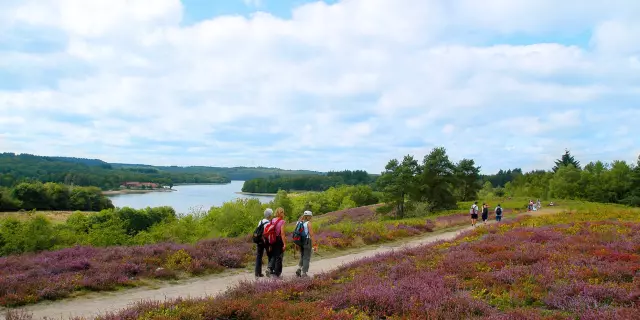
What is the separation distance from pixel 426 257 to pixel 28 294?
37.8 ft

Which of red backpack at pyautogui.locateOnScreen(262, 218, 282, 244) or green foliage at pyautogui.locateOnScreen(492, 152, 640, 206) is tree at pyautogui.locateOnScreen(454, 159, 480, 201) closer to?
green foliage at pyautogui.locateOnScreen(492, 152, 640, 206)

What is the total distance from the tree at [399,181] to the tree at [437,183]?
4.19 feet

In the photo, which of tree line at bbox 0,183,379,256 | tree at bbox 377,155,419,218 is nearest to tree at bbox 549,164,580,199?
tree at bbox 377,155,419,218

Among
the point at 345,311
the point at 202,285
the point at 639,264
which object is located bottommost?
the point at 202,285

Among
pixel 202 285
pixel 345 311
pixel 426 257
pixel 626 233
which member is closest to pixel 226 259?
pixel 202 285

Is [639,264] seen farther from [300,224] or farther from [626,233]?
[300,224]

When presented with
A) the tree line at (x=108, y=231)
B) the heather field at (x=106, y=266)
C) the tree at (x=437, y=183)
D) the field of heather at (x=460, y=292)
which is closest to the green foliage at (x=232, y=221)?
the tree line at (x=108, y=231)

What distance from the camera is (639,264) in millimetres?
10219

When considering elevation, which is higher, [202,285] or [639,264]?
[639,264]

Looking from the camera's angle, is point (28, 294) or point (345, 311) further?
point (28, 294)

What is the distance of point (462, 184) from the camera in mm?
77500

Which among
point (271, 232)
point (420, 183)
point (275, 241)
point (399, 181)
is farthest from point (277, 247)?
point (420, 183)

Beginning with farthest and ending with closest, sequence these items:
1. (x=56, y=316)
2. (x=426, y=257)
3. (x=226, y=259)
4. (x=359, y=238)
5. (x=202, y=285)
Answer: (x=359, y=238), (x=226, y=259), (x=426, y=257), (x=202, y=285), (x=56, y=316)

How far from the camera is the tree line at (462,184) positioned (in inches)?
2425
